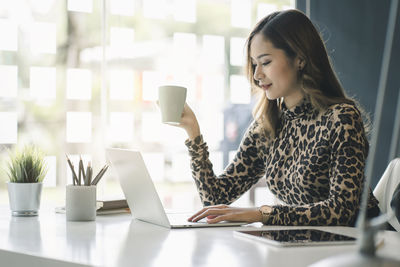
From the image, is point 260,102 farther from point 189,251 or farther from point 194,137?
point 189,251

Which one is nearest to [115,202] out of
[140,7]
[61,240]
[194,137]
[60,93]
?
[194,137]

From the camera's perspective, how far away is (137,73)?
4090 mm

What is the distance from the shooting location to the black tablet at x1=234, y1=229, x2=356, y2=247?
1121mm

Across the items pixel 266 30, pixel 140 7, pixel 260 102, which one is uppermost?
pixel 140 7

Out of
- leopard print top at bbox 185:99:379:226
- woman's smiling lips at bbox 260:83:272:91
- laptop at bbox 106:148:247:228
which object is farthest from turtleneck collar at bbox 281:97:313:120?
laptop at bbox 106:148:247:228

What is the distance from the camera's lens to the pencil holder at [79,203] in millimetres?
1557

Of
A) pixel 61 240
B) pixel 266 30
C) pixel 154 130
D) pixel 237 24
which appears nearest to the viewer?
pixel 61 240

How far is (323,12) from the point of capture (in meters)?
4.22

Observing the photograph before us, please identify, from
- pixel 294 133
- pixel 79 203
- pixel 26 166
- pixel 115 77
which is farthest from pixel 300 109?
pixel 115 77

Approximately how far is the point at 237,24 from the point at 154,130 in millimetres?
1153

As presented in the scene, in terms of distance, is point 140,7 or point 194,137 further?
point 140,7

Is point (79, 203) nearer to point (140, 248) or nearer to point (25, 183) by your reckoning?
point (25, 183)

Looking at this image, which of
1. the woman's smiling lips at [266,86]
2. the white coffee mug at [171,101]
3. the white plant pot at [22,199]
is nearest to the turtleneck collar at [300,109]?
the woman's smiling lips at [266,86]

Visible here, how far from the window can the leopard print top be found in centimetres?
156
